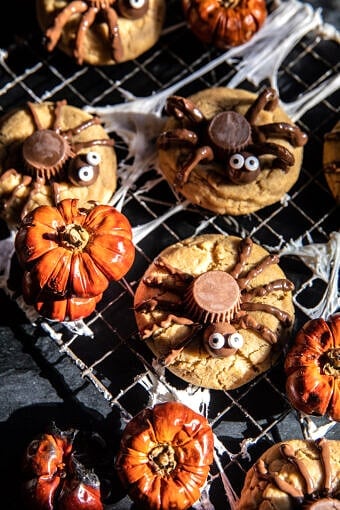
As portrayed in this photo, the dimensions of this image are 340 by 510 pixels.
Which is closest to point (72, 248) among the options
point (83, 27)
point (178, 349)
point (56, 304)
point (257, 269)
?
point (56, 304)

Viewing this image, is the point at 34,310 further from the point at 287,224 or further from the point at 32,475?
the point at 287,224

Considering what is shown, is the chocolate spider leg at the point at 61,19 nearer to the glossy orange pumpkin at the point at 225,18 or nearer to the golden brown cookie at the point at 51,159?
the golden brown cookie at the point at 51,159

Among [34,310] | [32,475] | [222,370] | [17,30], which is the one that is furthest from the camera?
[17,30]

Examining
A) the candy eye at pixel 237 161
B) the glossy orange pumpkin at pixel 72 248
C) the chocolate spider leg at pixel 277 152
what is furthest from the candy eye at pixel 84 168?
the chocolate spider leg at pixel 277 152

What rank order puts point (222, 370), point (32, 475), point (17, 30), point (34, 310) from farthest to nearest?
point (17, 30) → point (34, 310) → point (222, 370) → point (32, 475)

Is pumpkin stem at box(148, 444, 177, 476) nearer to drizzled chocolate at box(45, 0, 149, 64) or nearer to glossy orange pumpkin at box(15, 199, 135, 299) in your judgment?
glossy orange pumpkin at box(15, 199, 135, 299)

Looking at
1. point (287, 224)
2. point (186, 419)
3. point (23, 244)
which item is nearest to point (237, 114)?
point (287, 224)
